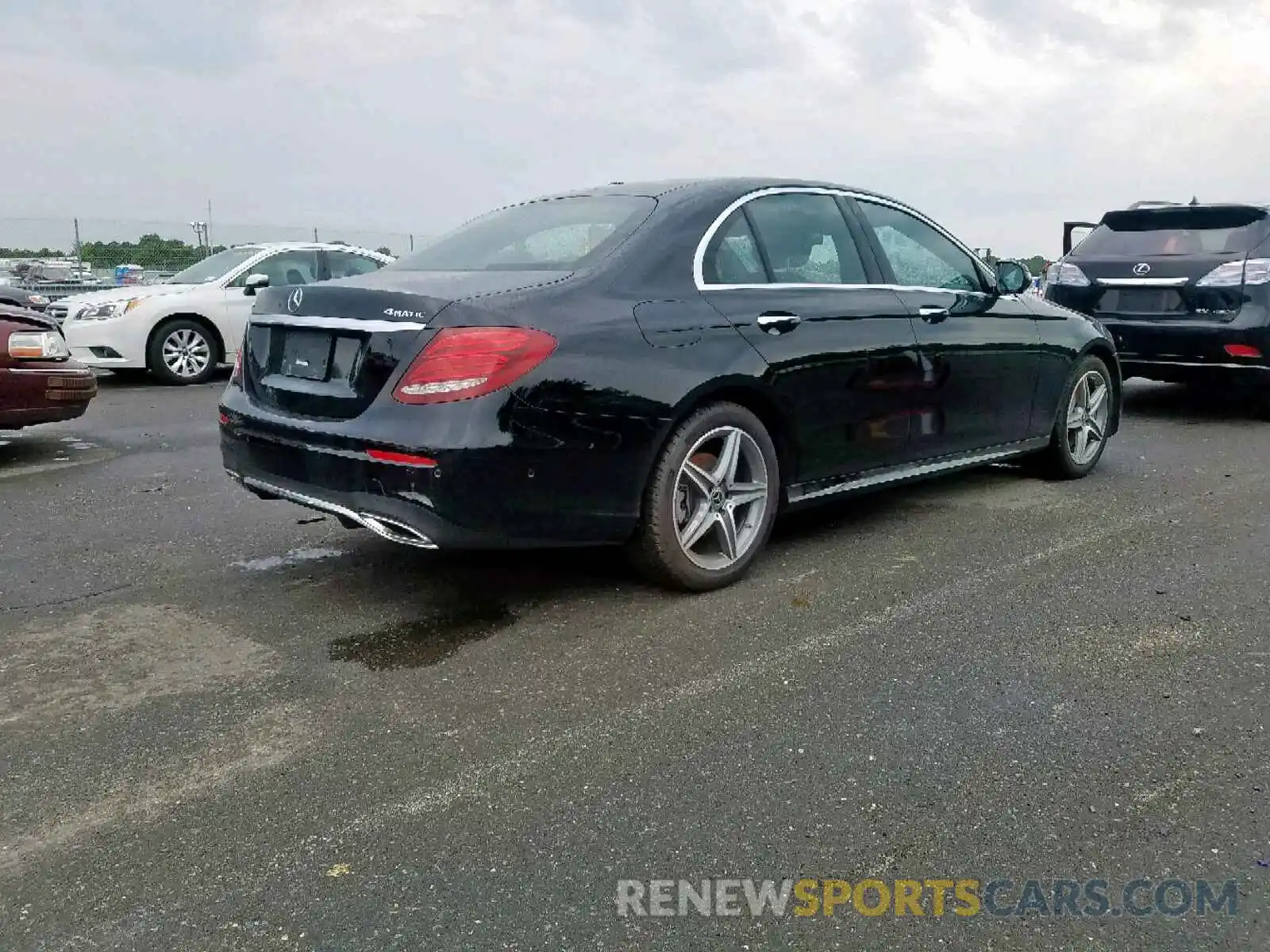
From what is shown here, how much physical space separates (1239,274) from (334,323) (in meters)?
6.74

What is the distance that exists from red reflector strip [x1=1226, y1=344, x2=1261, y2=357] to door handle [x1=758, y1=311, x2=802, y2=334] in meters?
4.93

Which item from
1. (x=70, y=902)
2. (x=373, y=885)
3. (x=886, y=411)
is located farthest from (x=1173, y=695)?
(x=70, y=902)

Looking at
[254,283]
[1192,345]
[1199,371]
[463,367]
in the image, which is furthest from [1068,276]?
[254,283]

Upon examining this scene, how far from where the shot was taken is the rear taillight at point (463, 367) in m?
3.60

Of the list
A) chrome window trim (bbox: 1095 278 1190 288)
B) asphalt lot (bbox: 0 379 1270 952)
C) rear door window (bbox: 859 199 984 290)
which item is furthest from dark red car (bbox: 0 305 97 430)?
chrome window trim (bbox: 1095 278 1190 288)

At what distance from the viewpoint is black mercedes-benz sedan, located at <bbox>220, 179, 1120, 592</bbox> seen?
12.0ft

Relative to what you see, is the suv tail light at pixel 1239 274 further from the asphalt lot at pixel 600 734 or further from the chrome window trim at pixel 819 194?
the asphalt lot at pixel 600 734

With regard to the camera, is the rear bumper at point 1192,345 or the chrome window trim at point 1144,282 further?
the chrome window trim at point 1144,282

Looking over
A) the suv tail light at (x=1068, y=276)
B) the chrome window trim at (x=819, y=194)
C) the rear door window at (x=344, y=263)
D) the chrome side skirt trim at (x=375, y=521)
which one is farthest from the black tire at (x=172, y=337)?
the chrome window trim at (x=819, y=194)

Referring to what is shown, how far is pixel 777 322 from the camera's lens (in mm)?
4383

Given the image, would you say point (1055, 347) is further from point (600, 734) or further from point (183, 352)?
point (183, 352)

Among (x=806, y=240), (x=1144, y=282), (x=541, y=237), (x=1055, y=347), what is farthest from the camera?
(x=1144, y=282)

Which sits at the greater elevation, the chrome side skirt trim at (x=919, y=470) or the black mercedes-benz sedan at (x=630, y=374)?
the black mercedes-benz sedan at (x=630, y=374)

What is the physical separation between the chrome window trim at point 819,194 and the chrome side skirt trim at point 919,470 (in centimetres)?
80
